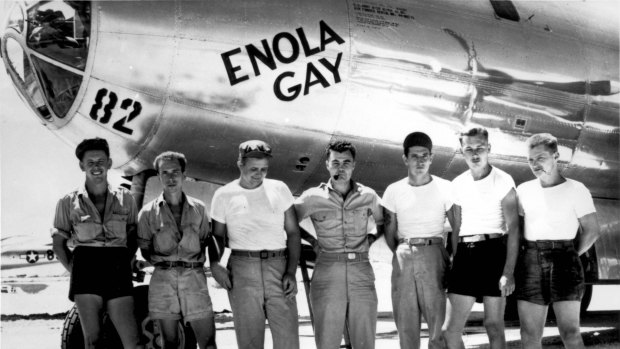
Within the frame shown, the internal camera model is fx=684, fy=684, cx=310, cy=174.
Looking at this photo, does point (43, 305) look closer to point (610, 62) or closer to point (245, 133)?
point (245, 133)

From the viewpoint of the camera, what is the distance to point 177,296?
3.96m

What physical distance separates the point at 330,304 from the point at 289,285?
0.87 feet

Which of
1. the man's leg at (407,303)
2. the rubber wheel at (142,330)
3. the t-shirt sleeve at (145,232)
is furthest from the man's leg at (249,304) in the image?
the man's leg at (407,303)

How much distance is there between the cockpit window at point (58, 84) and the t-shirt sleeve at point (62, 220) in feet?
3.20

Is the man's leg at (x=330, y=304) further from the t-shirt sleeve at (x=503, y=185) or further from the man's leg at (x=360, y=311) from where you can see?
the t-shirt sleeve at (x=503, y=185)

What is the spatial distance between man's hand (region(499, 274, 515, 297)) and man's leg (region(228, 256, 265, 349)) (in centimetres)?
139

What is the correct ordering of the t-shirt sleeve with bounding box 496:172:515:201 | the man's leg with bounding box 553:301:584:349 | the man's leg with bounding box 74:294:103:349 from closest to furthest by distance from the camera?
the man's leg with bounding box 74:294:103:349 → the man's leg with bounding box 553:301:584:349 → the t-shirt sleeve with bounding box 496:172:515:201

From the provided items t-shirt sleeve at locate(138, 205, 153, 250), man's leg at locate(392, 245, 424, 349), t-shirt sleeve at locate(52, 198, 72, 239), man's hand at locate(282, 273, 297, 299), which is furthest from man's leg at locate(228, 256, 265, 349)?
t-shirt sleeve at locate(52, 198, 72, 239)

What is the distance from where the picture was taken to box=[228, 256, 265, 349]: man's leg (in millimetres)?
3914

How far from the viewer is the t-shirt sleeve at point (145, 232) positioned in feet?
13.4

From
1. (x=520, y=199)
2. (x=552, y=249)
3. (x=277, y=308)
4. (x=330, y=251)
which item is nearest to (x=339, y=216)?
(x=330, y=251)

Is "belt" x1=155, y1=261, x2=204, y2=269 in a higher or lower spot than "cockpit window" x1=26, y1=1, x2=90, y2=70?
lower

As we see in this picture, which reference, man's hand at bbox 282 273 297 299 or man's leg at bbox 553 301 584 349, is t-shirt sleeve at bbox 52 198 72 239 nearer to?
man's hand at bbox 282 273 297 299

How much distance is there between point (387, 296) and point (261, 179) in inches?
514
